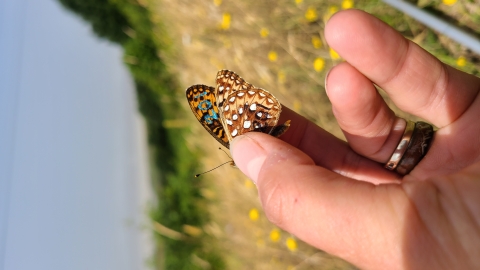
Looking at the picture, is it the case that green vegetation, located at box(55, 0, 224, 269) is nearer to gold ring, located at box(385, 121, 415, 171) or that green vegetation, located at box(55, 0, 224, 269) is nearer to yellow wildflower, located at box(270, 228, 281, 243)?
yellow wildflower, located at box(270, 228, 281, 243)

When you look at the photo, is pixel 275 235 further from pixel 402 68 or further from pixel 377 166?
pixel 402 68

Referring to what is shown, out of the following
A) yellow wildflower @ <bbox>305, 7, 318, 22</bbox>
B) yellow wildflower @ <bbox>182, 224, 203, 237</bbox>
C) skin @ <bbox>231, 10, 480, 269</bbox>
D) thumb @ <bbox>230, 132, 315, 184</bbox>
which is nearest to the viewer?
skin @ <bbox>231, 10, 480, 269</bbox>

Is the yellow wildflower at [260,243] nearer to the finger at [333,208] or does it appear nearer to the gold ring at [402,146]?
the gold ring at [402,146]

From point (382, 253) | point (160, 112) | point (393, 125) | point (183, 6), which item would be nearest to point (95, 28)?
point (160, 112)

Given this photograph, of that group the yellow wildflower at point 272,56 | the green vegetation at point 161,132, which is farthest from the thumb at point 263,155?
the green vegetation at point 161,132

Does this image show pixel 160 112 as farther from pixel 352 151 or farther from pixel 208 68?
pixel 352 151

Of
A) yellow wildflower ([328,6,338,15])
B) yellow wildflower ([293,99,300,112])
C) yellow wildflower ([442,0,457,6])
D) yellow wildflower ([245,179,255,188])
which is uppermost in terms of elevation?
yellow wildflower ([442,0,457,6])

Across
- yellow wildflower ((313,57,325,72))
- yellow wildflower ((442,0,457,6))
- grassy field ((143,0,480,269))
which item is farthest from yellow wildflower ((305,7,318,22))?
yellow wildflower ((442,0,457,6))

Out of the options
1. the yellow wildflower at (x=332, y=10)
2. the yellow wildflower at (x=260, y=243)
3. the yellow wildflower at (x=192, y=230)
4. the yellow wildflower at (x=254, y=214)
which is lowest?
the yellow wildflower at (x=192, y=230)
